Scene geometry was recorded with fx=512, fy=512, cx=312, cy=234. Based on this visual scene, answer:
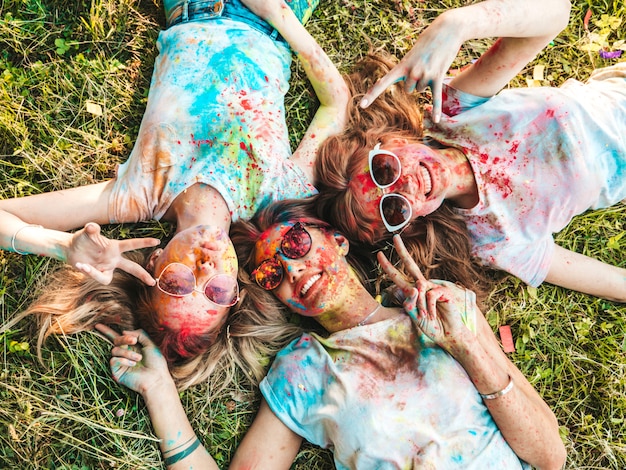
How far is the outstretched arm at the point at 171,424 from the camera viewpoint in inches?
137

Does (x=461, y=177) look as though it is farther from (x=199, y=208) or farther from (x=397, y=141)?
(x=199, y=208)

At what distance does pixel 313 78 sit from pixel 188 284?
70.1 inches

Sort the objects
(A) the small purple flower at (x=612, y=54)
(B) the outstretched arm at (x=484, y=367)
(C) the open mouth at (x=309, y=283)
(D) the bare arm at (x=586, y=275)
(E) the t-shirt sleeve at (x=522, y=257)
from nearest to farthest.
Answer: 1. (B) the outstretched arm at (x=484, y=367)
2. (C) the open mouth at (x=309, y=283)
3. (E) the t-shirt sleeve at (x=522, y=257)
4. (D) the bare arm at (x=586, y=275)
5. (A) the small purple flower at (x=612, y=54)

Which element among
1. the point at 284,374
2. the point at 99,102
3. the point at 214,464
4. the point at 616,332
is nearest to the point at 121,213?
the point at 99,102

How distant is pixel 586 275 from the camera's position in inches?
155

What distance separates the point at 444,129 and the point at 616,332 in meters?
2.17

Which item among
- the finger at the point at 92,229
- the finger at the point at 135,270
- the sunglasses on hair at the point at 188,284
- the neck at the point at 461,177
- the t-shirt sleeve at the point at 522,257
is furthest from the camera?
the t-shirt sleeve at the point at 522,257

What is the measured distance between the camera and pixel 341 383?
341 cm

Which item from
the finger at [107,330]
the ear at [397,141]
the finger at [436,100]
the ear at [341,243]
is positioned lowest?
the finger at [107,330]

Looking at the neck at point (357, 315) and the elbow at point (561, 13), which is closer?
the elbow at point (561, 13)

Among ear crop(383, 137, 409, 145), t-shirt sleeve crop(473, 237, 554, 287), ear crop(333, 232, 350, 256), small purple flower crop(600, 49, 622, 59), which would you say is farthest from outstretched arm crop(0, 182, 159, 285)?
small purple flower crop(600, 49, 622, 59)

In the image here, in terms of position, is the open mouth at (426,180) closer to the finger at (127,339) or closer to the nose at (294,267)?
the nose at (294,267)

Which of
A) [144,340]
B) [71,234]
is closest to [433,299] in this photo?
[144,340]

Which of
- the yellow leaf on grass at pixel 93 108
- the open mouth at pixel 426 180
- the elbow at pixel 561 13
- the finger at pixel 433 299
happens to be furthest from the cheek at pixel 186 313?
the elbow at pixel 561 13
